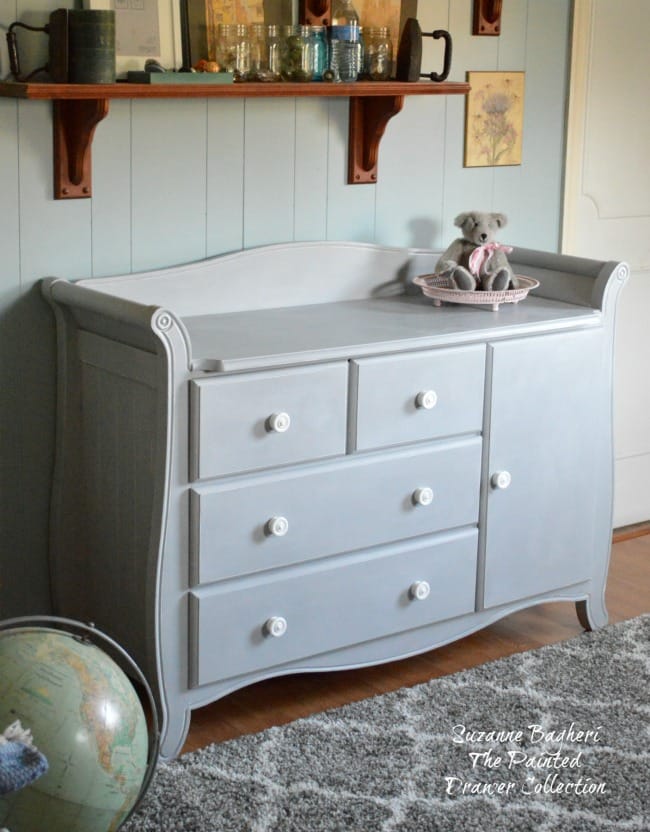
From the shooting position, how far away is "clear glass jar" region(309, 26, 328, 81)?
269 cm

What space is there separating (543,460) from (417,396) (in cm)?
42

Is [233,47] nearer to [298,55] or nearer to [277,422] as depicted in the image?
[298,55]

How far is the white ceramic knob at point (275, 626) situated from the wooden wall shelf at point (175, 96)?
0.94m

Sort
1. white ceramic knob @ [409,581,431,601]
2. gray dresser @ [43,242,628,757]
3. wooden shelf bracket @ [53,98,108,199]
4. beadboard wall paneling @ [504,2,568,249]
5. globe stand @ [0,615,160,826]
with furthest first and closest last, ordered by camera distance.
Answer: beadboard wall paneling @ [504,2,568,249] < white ceramic knob @ [409,581,431,601] < wooden shelf bracket @ [53,98,108,199] < gray dresser @ [43,242,628,757] < globe stand @ [0,615,160,826]

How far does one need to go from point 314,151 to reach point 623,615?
4.52 feet

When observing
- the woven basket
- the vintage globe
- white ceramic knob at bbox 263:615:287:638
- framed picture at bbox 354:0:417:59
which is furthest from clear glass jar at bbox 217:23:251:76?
the vintage globe

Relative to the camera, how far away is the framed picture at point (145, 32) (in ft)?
8.18

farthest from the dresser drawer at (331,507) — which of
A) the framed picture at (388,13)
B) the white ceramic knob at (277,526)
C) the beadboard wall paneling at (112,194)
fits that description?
the framed picture at (388,13)

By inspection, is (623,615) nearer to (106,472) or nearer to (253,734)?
(253,734)

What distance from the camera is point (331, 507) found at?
2500mm

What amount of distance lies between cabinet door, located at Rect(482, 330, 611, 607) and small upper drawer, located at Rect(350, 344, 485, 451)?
0.06 metres

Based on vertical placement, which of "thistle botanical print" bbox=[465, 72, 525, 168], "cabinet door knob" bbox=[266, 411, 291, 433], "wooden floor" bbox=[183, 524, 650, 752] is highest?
"thistle botanical print" bbox=[465, 72, 525, 168]

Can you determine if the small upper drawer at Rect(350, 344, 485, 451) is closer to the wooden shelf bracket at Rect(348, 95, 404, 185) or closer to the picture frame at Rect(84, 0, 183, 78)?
the wooden shelf bracket at Rect(348, 95, 404, 185)

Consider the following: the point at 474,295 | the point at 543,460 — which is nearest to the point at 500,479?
the point at 543,460
